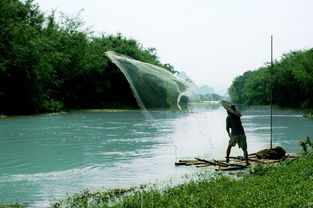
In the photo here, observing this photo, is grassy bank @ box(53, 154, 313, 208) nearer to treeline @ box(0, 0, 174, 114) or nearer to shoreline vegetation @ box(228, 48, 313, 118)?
treeline @ box(0, 0, 174, 114)

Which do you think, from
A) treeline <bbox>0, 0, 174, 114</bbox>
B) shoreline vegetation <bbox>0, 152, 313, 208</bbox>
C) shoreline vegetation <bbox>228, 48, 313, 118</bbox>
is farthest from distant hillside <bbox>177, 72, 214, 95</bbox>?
shoreline vegetation <bbox>228, 48, 313, 118</bbox>

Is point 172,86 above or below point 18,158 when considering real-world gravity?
above

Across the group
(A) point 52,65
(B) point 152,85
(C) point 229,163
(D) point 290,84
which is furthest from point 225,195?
(D) point 290,84

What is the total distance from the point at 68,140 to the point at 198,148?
8.67 m

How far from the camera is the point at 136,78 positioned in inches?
587

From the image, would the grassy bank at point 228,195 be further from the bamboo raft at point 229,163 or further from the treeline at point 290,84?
the treeline at point 290,84

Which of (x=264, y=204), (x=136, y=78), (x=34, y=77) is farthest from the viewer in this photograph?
(x=34, y=77)

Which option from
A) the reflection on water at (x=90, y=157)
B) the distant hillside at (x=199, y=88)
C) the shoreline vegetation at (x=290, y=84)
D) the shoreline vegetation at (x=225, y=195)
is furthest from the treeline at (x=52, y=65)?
the shoreline vegetation at (x=225, y=195)

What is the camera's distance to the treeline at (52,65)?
161 feet

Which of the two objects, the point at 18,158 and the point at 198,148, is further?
the point at 198,148

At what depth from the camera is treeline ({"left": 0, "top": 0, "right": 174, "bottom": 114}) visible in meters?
49.0

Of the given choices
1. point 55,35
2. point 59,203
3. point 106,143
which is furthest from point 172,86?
point 55,35

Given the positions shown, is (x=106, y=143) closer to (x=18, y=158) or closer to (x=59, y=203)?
(x=18, y=158)

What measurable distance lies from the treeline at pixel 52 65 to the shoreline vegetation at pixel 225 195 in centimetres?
3770
